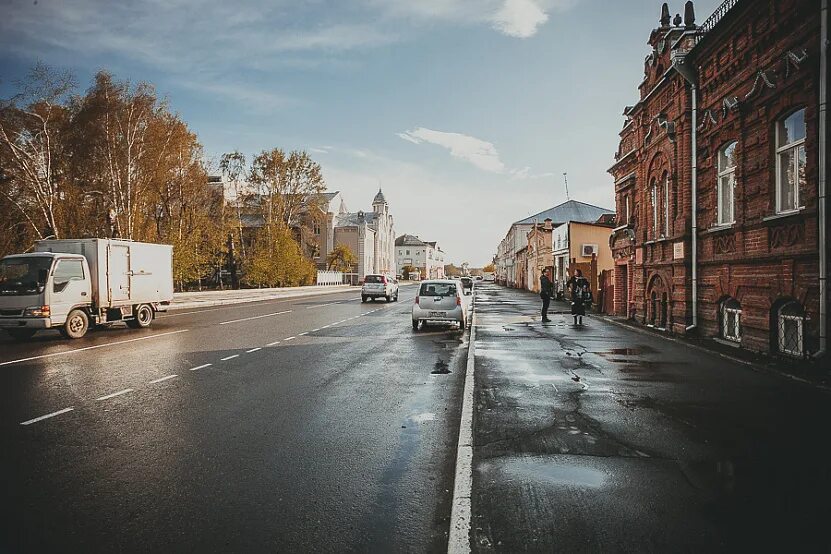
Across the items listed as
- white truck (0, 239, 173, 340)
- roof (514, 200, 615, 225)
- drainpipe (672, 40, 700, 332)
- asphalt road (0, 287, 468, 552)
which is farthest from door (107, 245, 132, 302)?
roof (514, 200, 615, 225)

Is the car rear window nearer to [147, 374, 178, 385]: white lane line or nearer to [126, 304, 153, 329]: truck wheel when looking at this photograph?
[126, 304, 153, 329]: truck wheel

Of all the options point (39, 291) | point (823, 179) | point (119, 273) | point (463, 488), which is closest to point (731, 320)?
point (823, 179)

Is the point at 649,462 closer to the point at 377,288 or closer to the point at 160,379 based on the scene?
the point at 160,379

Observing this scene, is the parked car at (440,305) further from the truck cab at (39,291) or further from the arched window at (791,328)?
the truck cab at (39,291)

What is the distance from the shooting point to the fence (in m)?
70.7

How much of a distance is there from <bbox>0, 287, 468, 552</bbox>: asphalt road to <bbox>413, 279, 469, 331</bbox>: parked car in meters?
6.73

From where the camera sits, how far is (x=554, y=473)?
16.4 ft

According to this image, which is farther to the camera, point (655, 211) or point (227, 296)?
point (227, 296)

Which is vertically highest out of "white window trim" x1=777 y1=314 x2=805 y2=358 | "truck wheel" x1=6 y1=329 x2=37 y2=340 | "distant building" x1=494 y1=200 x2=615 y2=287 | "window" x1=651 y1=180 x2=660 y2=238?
"distant building" x1=494 y1=200 x2=615 y2=287

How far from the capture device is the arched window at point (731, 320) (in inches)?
521

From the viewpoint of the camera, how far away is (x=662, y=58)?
18.2m

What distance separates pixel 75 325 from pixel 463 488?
1528 centimetres

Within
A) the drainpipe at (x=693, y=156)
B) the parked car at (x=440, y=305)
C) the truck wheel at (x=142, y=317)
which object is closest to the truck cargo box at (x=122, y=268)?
the truck wheel at (x=142, y=317)

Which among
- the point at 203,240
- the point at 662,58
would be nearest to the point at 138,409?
the point at 662,58
